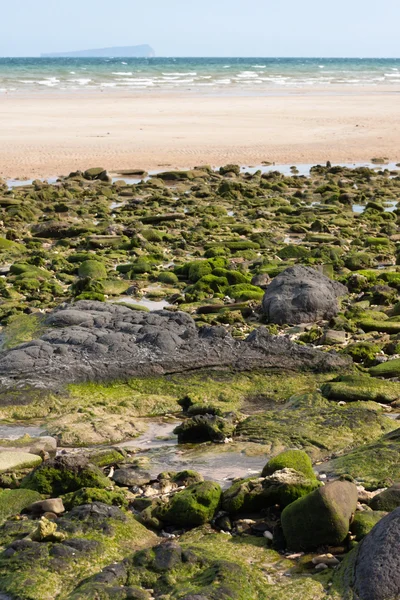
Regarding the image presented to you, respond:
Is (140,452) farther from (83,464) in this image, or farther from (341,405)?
(341,405)

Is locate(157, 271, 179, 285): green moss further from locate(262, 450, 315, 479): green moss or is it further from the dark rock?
the dark rock

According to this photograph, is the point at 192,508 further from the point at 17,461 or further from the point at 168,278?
the point at 168,278

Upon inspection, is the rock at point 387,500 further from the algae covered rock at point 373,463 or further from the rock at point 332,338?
the rock at point 332,338

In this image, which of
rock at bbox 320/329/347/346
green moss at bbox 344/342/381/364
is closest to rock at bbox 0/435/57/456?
green moss at bbox 344/342/381/364

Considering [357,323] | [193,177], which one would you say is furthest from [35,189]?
[357,323]

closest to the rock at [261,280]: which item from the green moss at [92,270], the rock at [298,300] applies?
the rock at [298,300]

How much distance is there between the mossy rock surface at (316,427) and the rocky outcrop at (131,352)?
0.94 metres

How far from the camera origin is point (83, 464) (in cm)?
562

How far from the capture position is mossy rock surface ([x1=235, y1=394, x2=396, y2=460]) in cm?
643

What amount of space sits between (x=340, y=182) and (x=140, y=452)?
15376 mm

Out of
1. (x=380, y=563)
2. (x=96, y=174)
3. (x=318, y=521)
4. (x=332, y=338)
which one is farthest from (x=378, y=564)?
(x=96, y=174)

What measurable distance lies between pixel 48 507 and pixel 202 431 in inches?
66.4

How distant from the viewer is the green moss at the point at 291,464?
5.56m

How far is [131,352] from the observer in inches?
309
